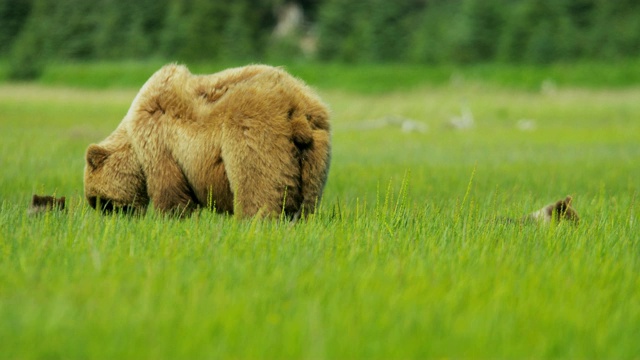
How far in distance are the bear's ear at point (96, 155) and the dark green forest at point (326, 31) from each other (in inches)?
1158

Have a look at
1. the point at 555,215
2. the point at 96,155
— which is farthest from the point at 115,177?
the point at 555,215

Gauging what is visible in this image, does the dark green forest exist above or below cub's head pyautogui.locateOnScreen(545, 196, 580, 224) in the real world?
above

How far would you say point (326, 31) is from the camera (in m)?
40.1

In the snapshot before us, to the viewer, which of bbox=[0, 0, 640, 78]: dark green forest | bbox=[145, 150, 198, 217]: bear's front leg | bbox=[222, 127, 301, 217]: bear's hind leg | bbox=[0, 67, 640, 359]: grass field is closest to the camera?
bbox=[0, 67, 640, 359]: grass field

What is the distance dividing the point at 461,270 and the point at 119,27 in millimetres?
40160

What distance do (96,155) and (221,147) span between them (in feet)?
3.47

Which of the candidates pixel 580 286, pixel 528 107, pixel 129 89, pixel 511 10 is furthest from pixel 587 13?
pixel 580 286

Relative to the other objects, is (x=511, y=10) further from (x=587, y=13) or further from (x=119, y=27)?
(x=119, y=27)

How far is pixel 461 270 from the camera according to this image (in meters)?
3.85

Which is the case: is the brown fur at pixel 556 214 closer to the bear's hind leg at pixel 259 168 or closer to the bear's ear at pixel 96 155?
the bear's hind leg at pixel 259 168

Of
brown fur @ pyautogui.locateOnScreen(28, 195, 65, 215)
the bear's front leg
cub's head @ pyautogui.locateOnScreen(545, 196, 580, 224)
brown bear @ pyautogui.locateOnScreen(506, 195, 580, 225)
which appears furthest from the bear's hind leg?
cub's head @ pyautogui.locateOnScreen(545, 196, 580, 224)

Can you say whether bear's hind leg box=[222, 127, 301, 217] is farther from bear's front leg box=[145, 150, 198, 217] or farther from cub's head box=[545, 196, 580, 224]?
cub's head box=[545, 196, 580, 224]

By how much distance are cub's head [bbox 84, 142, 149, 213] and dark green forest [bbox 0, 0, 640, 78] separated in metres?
29.4

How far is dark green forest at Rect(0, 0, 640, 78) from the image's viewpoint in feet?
118
